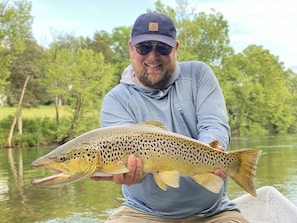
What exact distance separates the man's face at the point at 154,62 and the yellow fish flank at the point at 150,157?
688 mm

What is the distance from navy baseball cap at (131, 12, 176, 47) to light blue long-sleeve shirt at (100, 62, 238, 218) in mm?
293

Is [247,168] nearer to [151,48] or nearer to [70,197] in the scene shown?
[151,48]

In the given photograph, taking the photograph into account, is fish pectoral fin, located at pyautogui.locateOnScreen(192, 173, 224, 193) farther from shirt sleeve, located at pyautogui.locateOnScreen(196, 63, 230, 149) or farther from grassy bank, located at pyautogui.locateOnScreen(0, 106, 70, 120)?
grassy bank, located at pyautogui.locateOnScreen(0, 106, 70, 120)

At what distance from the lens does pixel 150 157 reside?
2.94 m

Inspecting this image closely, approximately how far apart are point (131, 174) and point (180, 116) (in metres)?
0.87

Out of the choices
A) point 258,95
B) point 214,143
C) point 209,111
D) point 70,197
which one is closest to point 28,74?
point 258,95

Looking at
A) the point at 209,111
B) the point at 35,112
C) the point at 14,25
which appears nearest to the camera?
the point at 209,111

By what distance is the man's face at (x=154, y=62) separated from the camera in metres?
3.68

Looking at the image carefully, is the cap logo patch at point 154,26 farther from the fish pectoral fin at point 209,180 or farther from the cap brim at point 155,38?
the fish pectoral fin at point 209,180

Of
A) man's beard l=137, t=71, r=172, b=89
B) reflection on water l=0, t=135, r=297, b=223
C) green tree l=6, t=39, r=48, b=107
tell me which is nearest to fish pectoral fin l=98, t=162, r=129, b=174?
man's beard l=137, t=71, r=172, b=89

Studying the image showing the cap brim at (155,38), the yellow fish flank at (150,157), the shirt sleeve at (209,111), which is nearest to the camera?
the yellow fish flank at (150,157)

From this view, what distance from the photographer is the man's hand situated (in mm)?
2875

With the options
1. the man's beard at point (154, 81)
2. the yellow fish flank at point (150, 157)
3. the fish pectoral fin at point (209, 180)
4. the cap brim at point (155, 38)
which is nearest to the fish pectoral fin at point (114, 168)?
the yellow fish flank at point (150, 157)

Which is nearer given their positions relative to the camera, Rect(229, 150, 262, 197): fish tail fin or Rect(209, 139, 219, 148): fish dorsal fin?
Rect(229, 150, 262, 197): fish tail fin
